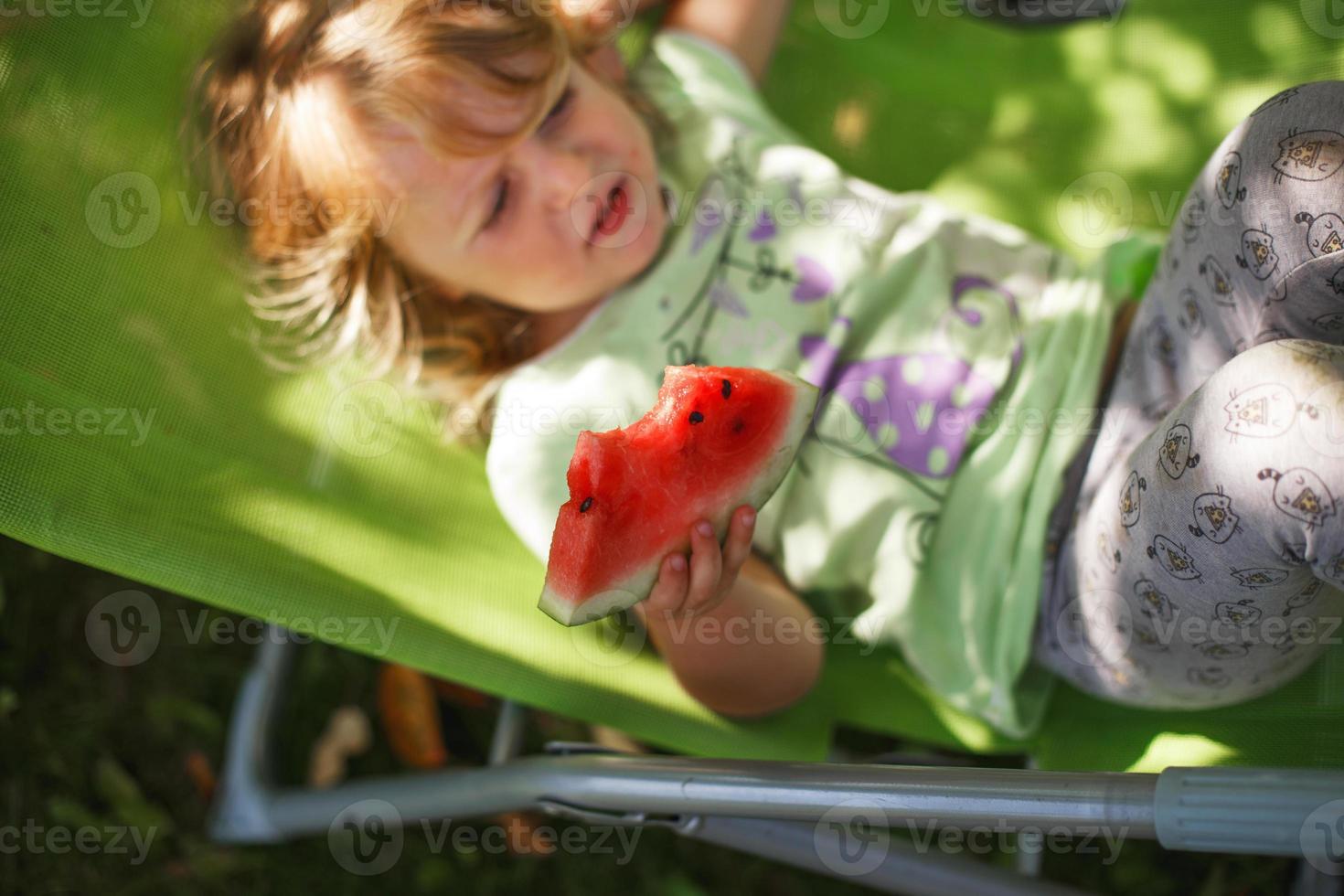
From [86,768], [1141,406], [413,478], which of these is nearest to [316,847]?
[86,768]

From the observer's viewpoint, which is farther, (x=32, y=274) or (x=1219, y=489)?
(x=32, y=274)

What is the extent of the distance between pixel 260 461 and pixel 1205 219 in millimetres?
1635

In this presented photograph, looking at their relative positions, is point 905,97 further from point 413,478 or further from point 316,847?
point 316,847

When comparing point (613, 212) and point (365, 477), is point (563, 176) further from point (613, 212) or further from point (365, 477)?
point (365, 477)

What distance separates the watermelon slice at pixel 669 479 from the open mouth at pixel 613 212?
51 centimetres

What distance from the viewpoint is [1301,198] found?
4.66 ft

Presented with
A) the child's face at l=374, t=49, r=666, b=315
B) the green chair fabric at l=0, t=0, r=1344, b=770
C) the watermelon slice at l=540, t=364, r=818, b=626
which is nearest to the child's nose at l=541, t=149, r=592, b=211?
the child's face at l=374, t=49, r=666, b=315

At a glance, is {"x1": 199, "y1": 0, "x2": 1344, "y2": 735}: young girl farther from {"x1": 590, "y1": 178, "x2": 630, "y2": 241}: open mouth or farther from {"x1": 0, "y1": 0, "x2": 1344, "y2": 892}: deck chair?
{"x1": 0, "y1": 0, "x2": 1344, "y2": 892}: deck chair

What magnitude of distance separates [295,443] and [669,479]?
94cm

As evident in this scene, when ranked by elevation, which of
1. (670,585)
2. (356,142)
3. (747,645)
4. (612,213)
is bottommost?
(747,645)

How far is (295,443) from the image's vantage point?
80.1 inches

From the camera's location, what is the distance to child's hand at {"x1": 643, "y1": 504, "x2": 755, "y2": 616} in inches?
56.0

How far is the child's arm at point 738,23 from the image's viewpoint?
7.44 ft

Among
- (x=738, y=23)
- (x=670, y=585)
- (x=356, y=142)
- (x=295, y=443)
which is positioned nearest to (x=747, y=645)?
(x=670, y=585)
